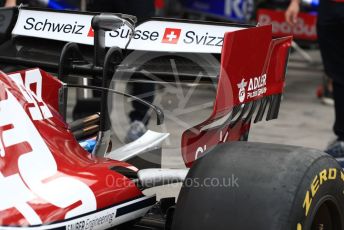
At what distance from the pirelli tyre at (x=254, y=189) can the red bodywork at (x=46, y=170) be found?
0.26 metres

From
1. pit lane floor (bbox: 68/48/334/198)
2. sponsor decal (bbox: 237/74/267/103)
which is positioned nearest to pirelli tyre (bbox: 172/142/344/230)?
sponsor decal (bbox: 237/74/267/103)

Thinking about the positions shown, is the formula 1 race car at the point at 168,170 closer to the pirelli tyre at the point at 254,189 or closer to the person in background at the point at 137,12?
the pirelli tyre at the point at 254,189

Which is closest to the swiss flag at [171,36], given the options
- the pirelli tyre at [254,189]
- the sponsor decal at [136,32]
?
the sponsor decal at [136,32]

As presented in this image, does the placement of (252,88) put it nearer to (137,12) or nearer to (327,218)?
(327,218)

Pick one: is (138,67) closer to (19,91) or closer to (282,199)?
(19,91)

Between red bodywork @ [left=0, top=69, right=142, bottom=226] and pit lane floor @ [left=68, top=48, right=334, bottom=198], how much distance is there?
3.42 ft

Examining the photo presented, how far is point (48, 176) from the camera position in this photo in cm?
245

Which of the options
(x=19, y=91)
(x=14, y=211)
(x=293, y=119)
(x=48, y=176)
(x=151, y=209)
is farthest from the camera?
(x=293, y=119)

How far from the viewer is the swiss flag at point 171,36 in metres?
3.39

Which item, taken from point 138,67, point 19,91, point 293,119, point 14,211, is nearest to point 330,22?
point 293,119

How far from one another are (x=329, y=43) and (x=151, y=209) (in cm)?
259

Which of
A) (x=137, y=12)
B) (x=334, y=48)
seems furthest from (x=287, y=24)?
(x=137, y=12)

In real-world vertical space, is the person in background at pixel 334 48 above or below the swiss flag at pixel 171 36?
below

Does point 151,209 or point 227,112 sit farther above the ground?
point 227,112
